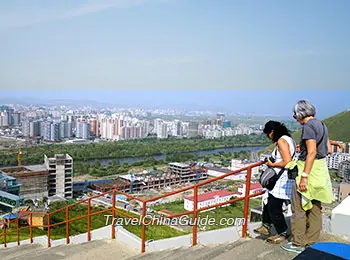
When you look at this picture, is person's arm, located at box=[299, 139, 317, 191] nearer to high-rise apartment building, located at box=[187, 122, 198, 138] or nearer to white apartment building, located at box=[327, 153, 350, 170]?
white apartment building, located at box=[327, 153, 350, 170]

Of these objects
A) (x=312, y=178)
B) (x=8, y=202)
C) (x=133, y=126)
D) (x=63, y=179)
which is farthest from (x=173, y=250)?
Answer: (x=133, y=126)

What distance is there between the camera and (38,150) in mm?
31078

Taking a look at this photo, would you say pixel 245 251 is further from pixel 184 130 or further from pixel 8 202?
pixel 184 130

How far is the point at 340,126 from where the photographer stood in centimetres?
3103

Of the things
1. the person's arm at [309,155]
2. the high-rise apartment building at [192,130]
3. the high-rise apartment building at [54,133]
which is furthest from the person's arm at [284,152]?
the high-rise apartment building at [192,130]

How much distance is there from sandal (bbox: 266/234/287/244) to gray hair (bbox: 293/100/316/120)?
0.69m

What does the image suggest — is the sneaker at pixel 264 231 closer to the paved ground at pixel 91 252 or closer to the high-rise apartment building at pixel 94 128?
the paved ground at pixel 91 252

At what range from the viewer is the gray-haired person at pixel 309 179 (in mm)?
1658

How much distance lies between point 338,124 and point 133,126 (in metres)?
24.2

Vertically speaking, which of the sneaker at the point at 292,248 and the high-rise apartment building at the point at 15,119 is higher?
the sneaker at the point at 292,248

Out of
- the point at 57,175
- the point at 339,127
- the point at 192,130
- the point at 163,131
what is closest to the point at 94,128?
the point at 163,131

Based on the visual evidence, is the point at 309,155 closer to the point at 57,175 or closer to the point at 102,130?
the point at 57,175

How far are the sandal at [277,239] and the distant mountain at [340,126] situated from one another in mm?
27329

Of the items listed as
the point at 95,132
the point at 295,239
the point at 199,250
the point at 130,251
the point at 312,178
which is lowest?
the point at 95,132
